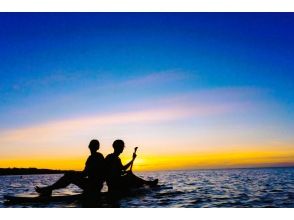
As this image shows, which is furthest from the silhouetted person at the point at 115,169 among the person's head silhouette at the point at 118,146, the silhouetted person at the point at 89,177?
the silhouetted person at the point at 89,177

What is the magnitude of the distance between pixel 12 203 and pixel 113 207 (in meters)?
4.35

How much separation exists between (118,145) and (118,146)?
45mm

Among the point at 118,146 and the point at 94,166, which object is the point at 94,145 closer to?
the point at 94,166

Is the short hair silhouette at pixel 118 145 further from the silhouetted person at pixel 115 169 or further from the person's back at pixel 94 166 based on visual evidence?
the person's back at pixel 94 166

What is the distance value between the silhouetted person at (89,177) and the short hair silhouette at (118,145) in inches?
47.7

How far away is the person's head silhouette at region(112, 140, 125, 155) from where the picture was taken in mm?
15875

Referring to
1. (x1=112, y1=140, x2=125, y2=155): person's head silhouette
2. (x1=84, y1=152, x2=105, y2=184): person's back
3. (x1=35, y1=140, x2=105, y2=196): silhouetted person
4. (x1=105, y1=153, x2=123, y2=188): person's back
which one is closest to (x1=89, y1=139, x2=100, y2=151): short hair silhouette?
(x1=35, y1=140, x2=105, y2=196): silhouetted person

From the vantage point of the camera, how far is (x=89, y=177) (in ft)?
49.0

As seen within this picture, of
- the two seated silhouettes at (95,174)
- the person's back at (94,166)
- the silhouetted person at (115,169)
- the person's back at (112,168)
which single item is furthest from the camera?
the person's back at (112,168)

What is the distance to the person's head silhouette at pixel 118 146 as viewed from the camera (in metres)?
15.9

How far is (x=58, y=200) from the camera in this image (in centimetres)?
1538

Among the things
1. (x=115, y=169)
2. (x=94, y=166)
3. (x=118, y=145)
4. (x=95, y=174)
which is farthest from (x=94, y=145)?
(x=115, y=169)
